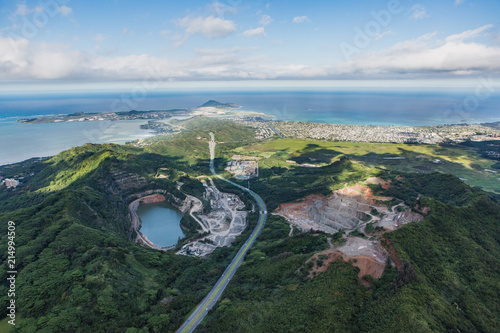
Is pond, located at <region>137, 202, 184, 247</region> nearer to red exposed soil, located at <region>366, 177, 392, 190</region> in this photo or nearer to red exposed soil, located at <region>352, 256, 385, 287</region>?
red exposed soil, located at <region>352, 256, 385, 287</region>

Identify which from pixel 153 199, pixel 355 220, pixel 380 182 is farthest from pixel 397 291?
pixel 153 199

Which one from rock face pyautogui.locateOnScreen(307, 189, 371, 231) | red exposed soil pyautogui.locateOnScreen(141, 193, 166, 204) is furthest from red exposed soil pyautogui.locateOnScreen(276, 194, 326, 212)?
red exposed soil pyautogui.locateOnScreen(141, 193, 166, 204)

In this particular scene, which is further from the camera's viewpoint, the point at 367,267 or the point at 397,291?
the point at 367,267

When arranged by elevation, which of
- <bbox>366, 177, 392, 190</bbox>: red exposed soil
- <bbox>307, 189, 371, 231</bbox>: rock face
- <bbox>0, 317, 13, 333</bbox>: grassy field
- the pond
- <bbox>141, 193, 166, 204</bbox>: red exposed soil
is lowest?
the pond

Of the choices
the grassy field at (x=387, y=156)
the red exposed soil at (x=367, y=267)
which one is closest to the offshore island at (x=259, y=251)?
the red exposed soil at (x=367, y=267)

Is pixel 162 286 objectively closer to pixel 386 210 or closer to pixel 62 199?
pixel 62 199

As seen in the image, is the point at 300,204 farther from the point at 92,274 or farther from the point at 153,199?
the point at 92,274
